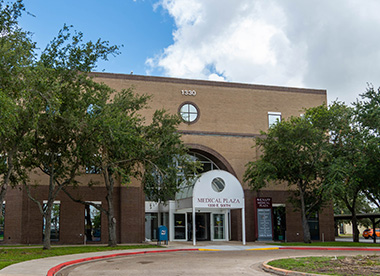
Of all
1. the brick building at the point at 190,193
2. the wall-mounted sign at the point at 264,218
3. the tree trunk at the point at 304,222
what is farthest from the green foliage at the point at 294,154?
the wall-mounted sign at the point at 264,218

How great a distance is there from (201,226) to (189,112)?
9.55m

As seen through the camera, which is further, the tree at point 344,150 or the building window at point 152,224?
the building window at point 152,224

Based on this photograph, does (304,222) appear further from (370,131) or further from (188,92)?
(188,92)

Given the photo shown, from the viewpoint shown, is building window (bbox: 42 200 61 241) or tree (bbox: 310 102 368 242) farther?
building window (bbox: 42 200 61 241)

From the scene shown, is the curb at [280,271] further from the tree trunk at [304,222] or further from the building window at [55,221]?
the building window at [55,221]

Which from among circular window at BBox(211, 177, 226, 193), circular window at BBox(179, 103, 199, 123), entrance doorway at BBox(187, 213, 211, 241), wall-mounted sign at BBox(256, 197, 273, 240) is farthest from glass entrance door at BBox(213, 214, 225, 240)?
circular window at BBox(179, 103, 199, 123)

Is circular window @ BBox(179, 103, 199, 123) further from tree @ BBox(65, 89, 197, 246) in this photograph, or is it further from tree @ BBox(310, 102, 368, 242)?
tree @ BBox(310, 102, 368, 242)

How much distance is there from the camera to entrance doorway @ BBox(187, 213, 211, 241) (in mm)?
36000

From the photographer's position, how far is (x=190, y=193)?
31453 millimetres

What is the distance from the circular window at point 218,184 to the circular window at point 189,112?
6905 millimetres

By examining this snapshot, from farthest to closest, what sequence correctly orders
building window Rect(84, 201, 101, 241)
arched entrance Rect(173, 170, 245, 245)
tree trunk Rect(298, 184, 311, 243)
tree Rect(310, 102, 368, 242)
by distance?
building window Rect(84, 201, 101, 241) → tree trunk Rect(298, 184, 311, 243) → arched entrance Rect(173, 170, 245, 245) → tree Rect(310, 102, 368, 242)

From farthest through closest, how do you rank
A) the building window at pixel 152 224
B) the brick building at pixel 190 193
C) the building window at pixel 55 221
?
the building window at pixel 152 224 < the brick building at pixel 190 193 < the building window at pixel 55 221

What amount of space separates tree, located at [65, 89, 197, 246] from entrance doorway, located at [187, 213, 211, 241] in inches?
242

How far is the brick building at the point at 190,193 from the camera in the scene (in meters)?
32.2
